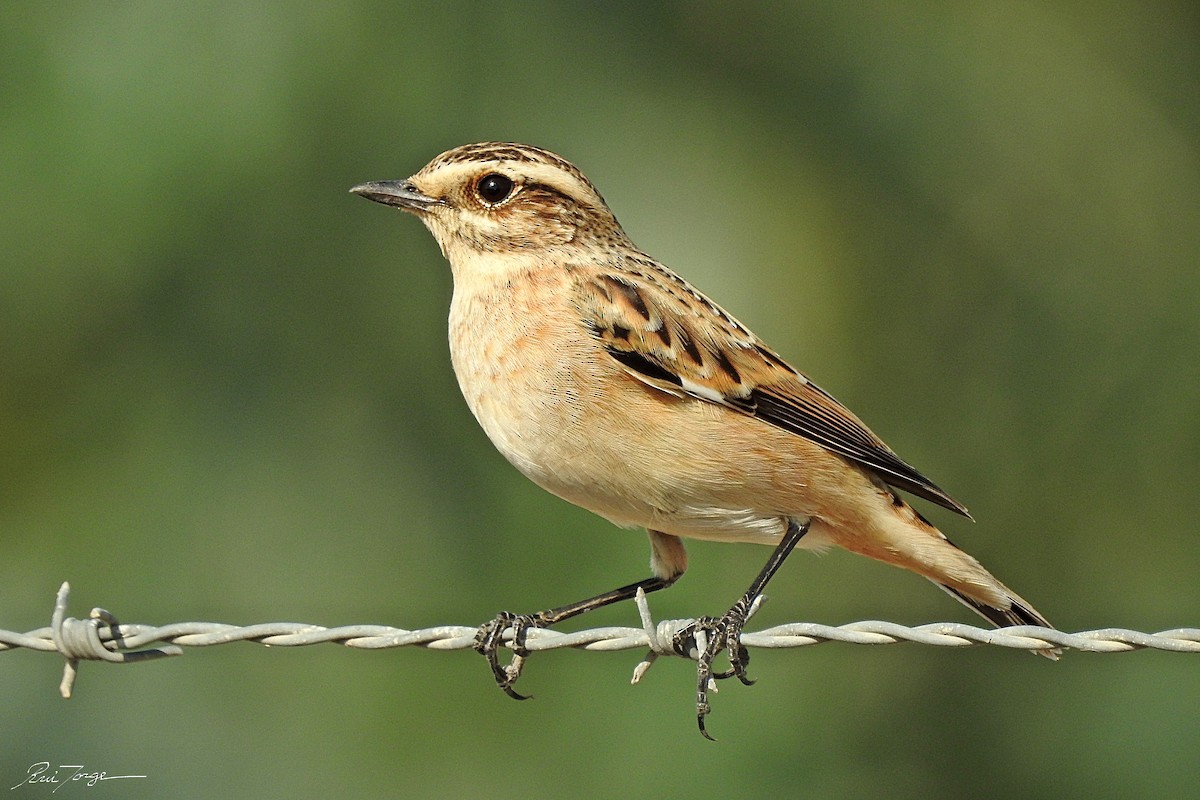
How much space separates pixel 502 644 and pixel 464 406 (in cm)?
353

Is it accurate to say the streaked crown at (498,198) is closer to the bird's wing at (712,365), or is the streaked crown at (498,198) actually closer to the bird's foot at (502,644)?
the bird's wing at (712,365)

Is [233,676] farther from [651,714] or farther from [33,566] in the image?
[651,714]

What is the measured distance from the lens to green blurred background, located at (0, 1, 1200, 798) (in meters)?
7.27

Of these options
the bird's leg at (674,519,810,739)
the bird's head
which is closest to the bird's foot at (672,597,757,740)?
the bird's leg at (674,519,810,739)

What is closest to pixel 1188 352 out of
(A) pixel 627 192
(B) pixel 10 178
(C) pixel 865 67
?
(C) pixel 865 67

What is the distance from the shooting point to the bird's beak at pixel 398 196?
218 inches

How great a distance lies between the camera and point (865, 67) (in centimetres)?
949

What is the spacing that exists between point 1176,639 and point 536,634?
188 cm

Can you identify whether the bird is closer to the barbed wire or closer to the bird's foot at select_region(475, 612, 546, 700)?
the bird's foot at select_region(475, 612, 546, 700)

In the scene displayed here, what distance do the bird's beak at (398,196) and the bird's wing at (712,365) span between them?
0.82 meters

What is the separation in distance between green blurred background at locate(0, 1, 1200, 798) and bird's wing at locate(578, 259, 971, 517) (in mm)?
2090

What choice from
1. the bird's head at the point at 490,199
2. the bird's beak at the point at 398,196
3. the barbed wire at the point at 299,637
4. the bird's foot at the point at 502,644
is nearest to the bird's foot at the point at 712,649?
the barbed wire at the point at 299,637

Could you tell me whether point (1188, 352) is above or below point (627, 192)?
above
